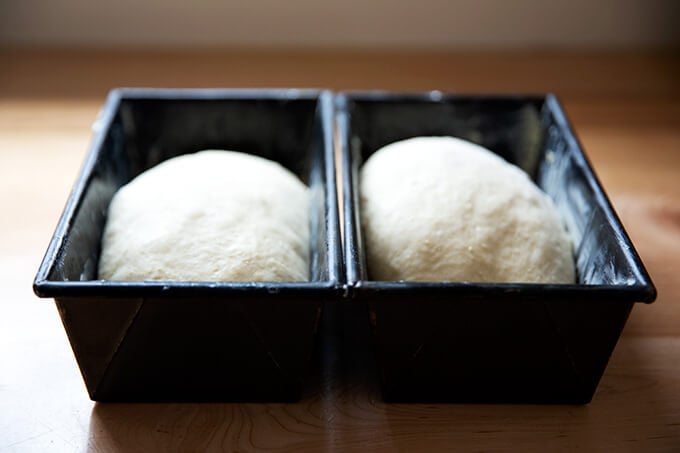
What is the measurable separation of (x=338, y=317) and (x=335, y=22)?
77cm

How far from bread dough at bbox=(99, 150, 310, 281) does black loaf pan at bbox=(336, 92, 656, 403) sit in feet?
0.29

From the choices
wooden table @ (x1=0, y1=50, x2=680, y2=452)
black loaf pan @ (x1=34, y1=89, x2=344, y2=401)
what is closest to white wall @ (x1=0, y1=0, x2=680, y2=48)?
wooden table @ (x1=0, y1=50, x2=680, y2=452)

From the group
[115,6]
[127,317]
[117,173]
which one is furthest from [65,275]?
[115,6]

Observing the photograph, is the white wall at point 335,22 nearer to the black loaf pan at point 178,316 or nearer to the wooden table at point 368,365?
the wooden table at point 368,365

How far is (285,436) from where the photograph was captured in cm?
75

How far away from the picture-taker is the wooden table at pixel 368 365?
0.75 m

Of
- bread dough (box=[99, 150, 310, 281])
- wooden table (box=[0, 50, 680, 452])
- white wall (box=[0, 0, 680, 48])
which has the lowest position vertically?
wooden table (box=[0, 50, 680, 452])

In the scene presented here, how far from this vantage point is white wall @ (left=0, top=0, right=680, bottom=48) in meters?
1.43

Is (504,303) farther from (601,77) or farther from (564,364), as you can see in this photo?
(601,77)

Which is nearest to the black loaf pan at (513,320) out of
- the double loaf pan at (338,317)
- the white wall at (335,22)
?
the double loaf pan at (338,317)

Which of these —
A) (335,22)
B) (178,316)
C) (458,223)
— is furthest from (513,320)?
(335,22)

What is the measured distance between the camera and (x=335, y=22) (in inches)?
57.7

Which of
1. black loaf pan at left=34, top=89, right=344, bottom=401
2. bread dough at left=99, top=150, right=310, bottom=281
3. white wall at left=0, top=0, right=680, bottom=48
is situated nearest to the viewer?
black loaf pan at left=34, top=89, right=344, bottom=401

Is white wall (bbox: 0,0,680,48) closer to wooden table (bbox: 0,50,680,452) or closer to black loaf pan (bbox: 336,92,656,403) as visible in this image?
wooden table (bbox: 0,50,680,452)
